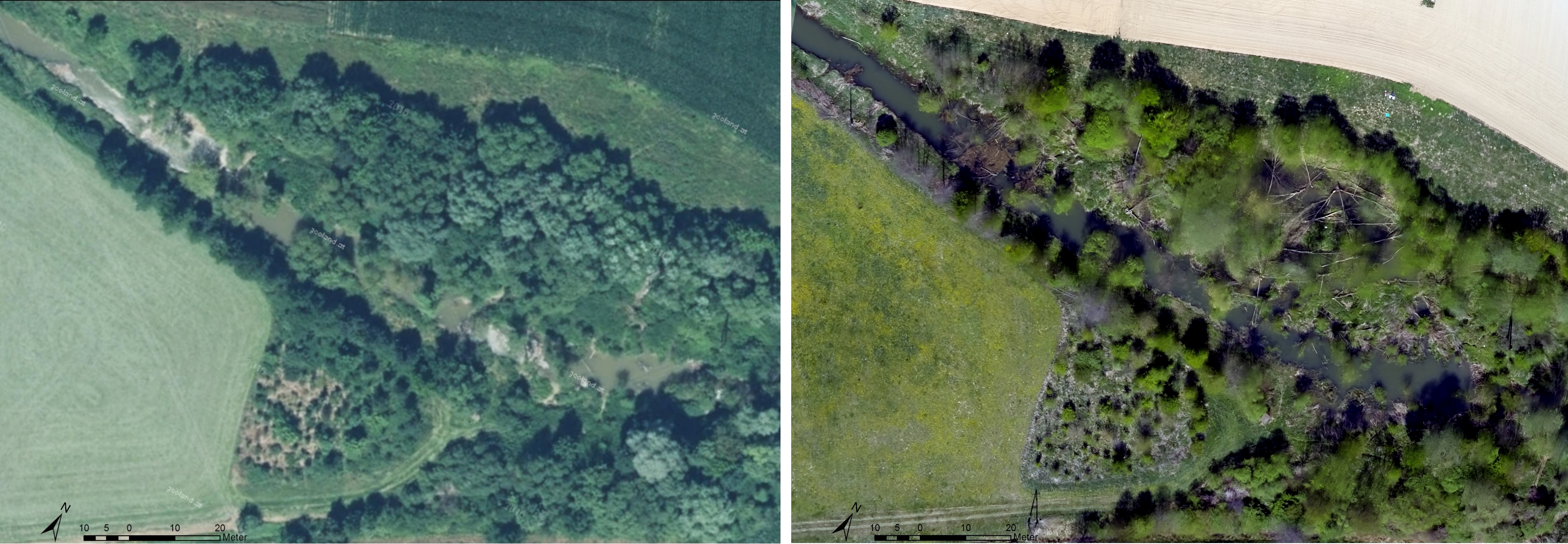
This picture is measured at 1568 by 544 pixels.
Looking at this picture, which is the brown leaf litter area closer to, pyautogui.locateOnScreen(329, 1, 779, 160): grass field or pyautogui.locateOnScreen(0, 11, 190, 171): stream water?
pyautogui.locateOnScreen(0, 11, 190, 171): stream water

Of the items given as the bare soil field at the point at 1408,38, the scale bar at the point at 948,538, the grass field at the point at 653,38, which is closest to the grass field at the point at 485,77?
the grass field at the point at 653,38

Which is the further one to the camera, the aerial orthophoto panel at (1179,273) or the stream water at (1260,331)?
the stream water at (1260,331)

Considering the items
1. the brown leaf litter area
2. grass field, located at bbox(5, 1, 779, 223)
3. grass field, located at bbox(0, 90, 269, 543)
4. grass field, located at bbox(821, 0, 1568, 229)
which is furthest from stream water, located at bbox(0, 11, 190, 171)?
grass field, located at bbox(821, 0, 1568, 229)

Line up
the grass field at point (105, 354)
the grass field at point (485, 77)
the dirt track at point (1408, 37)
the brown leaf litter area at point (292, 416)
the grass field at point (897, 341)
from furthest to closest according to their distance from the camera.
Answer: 1. the brown leaf litter area at point (292, 416)
2. the grass field at point (485, 77)
3. the grass field at point (105, 354)
4. the grass field at point (897, 341)
5. the dirt track at point (1408, 37)

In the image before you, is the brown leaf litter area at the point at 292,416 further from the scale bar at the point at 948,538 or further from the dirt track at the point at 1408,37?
the dirt track at the point at 1408,37

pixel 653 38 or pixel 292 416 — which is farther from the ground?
pixel 653 38

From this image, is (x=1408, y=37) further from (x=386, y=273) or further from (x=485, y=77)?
(x=386, y=273)

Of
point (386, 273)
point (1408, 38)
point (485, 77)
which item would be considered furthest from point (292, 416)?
point (1408, 38)
